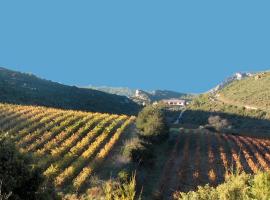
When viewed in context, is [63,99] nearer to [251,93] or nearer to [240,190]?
[251,93]

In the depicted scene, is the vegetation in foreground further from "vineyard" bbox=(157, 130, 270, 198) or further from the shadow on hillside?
the shadow on hillside

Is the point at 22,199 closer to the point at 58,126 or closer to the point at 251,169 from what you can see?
the point at 251,169

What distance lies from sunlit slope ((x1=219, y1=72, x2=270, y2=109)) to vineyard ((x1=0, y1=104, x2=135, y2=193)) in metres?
70.1

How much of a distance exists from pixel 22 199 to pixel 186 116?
397 feet

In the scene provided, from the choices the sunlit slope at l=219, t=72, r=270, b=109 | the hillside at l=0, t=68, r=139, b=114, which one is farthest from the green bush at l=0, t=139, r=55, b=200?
the sunlit slope at l=219, t=72, r=270, b=109

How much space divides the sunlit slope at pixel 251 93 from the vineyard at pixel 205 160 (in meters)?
66.0

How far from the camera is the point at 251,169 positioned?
43531 mm

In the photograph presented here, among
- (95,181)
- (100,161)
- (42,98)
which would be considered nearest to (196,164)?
(100,161)

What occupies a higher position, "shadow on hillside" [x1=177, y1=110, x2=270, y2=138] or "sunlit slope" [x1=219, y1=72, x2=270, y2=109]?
"sunlit slope" [x1=219, y1=72, x2=270, y2=109]

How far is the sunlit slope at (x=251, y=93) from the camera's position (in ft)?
419

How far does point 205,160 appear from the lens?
47750 mm

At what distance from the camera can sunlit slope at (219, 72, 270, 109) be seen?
12762 cm

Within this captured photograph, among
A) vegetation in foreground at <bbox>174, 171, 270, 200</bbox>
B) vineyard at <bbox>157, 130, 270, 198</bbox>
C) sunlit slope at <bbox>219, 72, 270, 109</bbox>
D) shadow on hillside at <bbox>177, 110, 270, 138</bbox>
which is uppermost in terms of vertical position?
sunlit slope at <bbox>219, 72, 270, 109</bbox>

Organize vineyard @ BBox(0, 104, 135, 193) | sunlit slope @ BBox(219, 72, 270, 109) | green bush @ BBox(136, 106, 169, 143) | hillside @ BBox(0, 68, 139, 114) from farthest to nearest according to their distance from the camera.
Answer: sunlit slope @ BBox(219, 72, 270, 109), hillside @ BBox(0, 68, 139, 114), green bush @ BBox(136, 106, 169, 143), vineyard @ BBox(0, 104, 135, 193)
